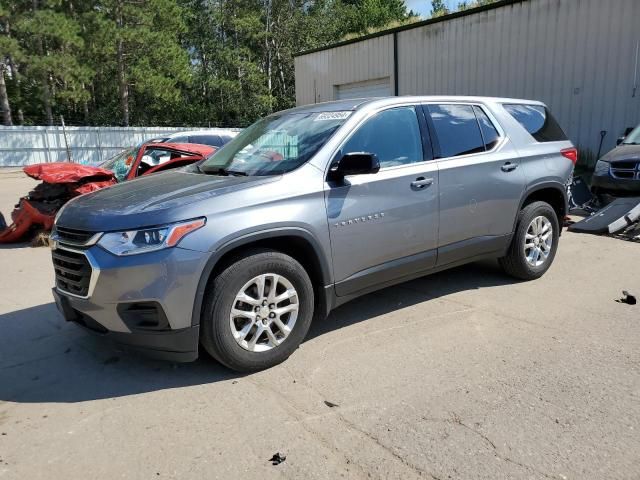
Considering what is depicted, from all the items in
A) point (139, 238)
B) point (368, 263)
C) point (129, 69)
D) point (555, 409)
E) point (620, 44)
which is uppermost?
point (129, 69)

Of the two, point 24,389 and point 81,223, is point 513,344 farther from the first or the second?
point 24,389

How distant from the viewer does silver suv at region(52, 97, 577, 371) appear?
10.5 ft

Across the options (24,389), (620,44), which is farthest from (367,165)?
(620,44)

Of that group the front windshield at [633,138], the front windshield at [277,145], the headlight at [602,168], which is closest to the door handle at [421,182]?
the front windshield at [277,145]

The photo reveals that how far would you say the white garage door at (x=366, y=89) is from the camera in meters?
19.1

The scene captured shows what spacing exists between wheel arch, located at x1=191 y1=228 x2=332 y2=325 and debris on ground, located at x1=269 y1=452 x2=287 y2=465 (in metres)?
0.99

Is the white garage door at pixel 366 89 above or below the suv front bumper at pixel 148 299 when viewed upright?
above

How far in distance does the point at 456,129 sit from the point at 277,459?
3.27 m

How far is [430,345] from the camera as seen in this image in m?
3.98

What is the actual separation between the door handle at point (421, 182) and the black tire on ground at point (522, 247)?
55.5 inches

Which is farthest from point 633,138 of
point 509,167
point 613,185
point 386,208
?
point 386,208

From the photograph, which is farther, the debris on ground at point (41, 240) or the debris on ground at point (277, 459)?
the debris on ground at point (41, 240)

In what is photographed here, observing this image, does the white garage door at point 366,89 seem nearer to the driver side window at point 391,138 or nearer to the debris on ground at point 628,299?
the debris on ground at point 628,299

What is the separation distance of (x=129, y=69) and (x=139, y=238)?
31676 millimetres
